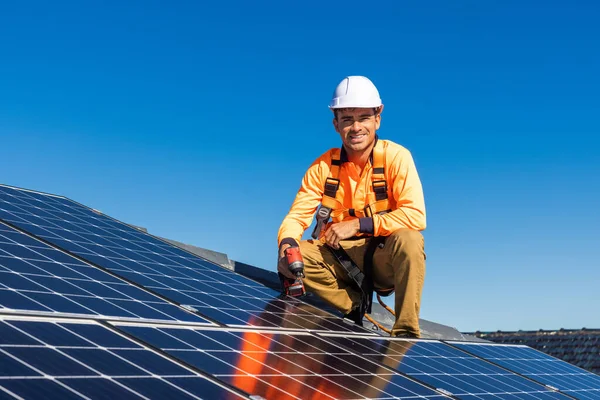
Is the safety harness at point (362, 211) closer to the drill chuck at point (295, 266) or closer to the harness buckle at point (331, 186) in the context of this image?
the harness buckle at point (331, 186)

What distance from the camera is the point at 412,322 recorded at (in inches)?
330

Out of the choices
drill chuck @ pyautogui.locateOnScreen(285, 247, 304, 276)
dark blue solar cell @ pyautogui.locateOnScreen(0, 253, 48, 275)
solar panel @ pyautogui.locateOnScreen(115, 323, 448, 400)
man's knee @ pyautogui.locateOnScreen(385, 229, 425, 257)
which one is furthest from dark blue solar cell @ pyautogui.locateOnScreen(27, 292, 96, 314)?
man's knee @ pyautogui.locateOnScreen(385, 229, 425, 257)

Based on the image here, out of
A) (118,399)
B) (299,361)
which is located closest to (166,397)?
(118,399)

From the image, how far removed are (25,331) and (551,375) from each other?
21.6 feet

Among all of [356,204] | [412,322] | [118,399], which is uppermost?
[356,204]

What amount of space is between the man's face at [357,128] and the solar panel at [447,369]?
213cm

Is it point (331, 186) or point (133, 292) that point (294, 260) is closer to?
point (331, 186)

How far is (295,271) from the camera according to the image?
8.48 m

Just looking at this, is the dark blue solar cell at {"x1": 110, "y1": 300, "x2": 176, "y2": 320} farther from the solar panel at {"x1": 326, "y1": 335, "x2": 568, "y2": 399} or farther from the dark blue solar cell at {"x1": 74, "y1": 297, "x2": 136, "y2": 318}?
the solar panel at {"x1": 326, "y1": 335, "x2": 568, "y2": 399}

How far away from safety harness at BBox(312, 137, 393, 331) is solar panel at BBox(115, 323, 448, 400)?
2.49 meters

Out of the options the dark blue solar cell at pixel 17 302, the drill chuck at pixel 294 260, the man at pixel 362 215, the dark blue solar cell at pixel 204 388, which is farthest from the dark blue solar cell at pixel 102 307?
the man at pixel 362 215

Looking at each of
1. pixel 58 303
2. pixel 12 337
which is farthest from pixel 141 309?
pixel 12 337

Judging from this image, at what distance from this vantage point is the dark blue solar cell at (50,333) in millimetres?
4199

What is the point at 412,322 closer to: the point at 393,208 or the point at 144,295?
the point at 393,208
